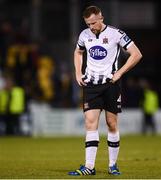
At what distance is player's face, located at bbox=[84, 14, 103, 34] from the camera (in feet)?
37.2

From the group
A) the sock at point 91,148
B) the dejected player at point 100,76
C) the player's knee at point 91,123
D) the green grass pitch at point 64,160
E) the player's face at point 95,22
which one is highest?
the player's face at point 95,22

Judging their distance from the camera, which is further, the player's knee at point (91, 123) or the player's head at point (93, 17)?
the player's knee at point (91, 123)

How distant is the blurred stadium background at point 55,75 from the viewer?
24.8 m

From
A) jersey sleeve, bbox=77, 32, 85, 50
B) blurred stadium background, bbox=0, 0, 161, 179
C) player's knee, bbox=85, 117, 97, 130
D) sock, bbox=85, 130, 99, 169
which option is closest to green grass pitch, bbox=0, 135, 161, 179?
blurred stadium background, bbox=0, 0, 161, 179

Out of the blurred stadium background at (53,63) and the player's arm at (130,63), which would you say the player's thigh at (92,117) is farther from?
the blurred stadium background at (53,63)

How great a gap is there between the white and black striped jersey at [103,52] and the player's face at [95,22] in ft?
0.29

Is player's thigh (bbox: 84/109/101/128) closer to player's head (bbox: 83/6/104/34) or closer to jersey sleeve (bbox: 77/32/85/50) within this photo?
jersey sleeve (bbox: 77/32/85/50)

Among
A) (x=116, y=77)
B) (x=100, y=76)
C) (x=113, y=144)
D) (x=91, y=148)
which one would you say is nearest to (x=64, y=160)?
(x=113, y=144)

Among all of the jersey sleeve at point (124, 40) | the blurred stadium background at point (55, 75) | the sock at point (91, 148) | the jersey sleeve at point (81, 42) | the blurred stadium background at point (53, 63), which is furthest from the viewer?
the blurred stadium background at point (53, 63)

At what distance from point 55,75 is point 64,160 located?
16.1 m

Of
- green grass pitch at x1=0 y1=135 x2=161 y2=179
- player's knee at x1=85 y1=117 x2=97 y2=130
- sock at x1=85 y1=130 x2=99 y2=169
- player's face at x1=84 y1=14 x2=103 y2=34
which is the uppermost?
player's face at x1=84 y1=14 x2=103 y2=34

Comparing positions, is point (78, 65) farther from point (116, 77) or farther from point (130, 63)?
point (130, 63)

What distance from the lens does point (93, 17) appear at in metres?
11.3

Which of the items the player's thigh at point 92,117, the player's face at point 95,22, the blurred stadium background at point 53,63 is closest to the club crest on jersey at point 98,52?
the player's face at point 95,22
